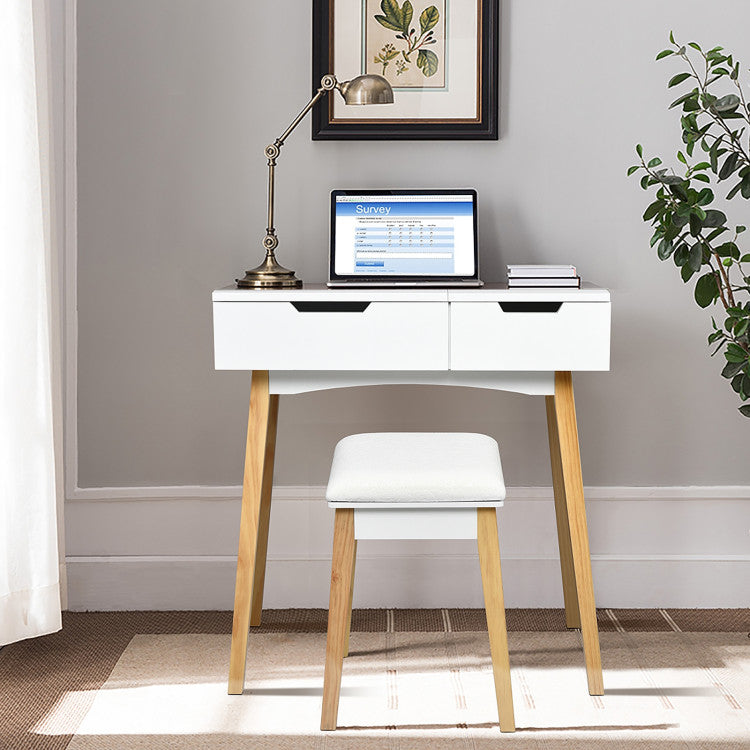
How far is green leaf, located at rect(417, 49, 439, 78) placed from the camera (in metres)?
2.50

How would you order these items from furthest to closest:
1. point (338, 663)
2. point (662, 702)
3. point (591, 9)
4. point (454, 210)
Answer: point (591, 9) < point (454, 210) < point (662, 702) < point (338, 663)

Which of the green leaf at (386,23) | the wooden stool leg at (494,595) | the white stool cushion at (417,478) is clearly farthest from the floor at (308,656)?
the green leaf at (386,23)

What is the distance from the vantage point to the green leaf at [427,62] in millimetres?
2496

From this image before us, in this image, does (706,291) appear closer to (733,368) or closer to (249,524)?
(733,368)

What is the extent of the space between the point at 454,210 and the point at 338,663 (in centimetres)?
110

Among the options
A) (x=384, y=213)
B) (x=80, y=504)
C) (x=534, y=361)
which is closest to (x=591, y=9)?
(x=384, y=213)


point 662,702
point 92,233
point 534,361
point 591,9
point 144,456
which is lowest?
point 662,702

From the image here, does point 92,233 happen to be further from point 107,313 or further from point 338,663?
point 338,663

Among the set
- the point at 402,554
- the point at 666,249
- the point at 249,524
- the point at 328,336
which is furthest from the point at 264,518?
the point at 666,249

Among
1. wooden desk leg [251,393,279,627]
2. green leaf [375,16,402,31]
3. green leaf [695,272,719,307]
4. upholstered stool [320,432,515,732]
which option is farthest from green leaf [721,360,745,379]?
green leaf [375,16,402,31]

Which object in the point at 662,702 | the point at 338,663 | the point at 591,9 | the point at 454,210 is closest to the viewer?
the point at 338,663

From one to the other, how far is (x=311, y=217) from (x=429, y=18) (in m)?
0.59

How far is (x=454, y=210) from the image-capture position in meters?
2.34

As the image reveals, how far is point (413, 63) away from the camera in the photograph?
2.50 metres
